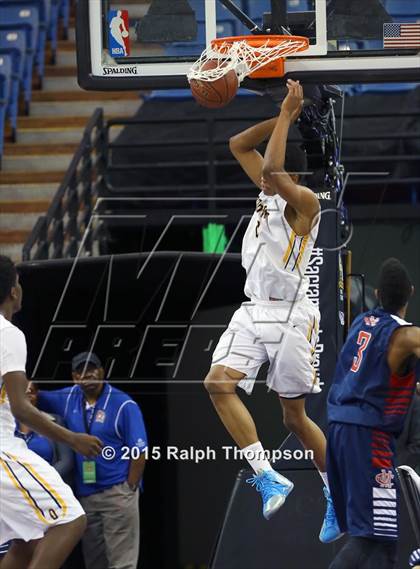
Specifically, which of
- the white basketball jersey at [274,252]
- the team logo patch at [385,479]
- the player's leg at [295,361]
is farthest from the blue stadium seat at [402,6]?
the team logo patch at [385,479]

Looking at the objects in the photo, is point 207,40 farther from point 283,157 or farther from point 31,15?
point 31,15

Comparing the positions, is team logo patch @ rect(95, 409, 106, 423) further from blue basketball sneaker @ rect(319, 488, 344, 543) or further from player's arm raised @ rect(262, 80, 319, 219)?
player's arm raised @ rect(262, 80, 319, 219)

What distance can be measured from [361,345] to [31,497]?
189 centimetres

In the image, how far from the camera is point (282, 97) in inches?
297

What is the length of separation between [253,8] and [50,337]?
10.1ft

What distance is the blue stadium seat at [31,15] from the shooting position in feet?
44.3

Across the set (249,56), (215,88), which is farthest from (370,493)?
(249,56)

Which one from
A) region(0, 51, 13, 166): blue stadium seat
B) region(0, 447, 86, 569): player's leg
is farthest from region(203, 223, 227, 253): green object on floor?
region(0, 447, 86, 569): player's leg

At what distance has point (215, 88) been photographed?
721cm

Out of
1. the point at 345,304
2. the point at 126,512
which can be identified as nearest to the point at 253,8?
the point at 345,304

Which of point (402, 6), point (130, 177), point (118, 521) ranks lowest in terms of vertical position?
point (118, 521)

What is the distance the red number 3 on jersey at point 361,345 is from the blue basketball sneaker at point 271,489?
2.40ft

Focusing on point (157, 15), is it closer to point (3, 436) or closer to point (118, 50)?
point (118, 50)

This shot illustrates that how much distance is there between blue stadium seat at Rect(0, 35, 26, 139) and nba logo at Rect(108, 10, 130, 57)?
15.8ft
